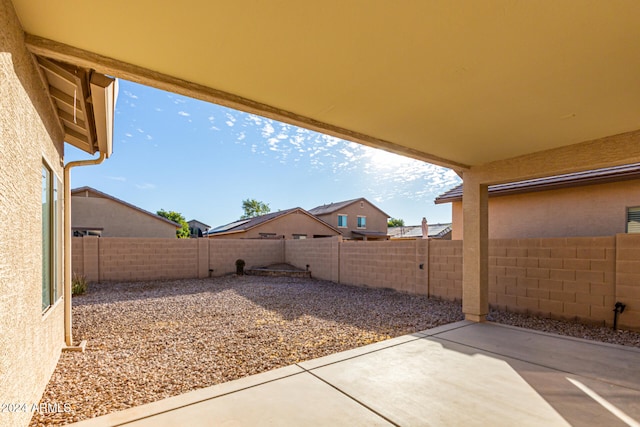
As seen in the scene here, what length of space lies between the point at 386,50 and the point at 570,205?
31.4 feet

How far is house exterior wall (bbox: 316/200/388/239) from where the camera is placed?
29.9 metres

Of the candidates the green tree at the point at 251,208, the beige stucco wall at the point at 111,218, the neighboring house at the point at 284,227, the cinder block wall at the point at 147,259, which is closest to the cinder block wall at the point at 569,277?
the cinder block wall at the point at 147,259

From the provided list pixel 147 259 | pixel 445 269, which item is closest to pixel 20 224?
pixel 445 269

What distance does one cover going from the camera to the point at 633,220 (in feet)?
27.6

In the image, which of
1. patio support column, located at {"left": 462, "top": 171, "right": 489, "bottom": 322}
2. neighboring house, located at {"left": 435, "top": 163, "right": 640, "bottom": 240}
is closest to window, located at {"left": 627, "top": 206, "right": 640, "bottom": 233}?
neighboring house, located at {"left": 435, "top": 163, "right": 640, "bottom": 240}

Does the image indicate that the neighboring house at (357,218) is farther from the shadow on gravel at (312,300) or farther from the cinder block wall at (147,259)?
the cinder block wall at (147,259)

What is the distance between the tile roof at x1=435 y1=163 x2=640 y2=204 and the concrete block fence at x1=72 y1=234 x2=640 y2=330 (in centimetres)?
265

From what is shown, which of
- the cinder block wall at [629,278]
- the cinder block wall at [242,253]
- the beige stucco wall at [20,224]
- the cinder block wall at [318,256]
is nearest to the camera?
the beige stucco wall at [20,224]

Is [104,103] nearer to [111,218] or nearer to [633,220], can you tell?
[633,220]

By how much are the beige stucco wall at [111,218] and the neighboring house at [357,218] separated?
13.9 metres

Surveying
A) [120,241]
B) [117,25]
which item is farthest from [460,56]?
[120,241]

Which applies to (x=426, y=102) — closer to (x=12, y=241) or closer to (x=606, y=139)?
(x=606, y=139)

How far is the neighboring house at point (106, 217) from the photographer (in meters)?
19.9

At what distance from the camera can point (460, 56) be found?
8.57 feet
